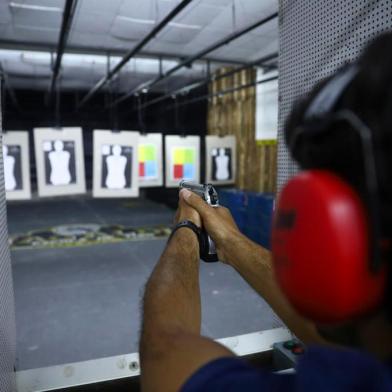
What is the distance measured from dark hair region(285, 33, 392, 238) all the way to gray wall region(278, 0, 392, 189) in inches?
19.9

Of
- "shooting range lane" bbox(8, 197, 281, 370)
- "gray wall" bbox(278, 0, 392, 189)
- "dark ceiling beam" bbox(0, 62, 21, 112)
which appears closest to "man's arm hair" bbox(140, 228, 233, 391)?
"gray wall" bbox(278, 0, 392, 189)

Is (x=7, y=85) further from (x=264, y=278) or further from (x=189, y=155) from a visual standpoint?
(x=264, y=278)

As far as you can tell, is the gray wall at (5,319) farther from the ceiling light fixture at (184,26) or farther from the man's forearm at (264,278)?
the ceiling light fixture at (184,26)

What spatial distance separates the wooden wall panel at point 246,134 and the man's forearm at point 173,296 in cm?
475

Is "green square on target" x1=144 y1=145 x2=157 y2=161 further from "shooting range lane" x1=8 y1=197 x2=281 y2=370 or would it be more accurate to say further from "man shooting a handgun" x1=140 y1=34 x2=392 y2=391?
"man shooting a handgun" x1=140 y1=34 x2=392 y2=391

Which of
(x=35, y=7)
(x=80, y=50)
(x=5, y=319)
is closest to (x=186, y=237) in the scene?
(x=5, y=319)

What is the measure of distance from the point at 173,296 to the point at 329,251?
0.40 m

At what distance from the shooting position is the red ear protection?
34 cm

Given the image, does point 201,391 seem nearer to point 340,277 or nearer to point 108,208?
point 340,277

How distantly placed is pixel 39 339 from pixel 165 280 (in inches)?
90.0

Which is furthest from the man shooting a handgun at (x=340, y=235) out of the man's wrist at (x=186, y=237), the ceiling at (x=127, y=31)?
the ceiling at (x=127, y=31)

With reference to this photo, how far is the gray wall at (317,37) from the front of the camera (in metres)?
0.80

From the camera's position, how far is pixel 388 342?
1.28 ft

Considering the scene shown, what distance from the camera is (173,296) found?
69 cm
